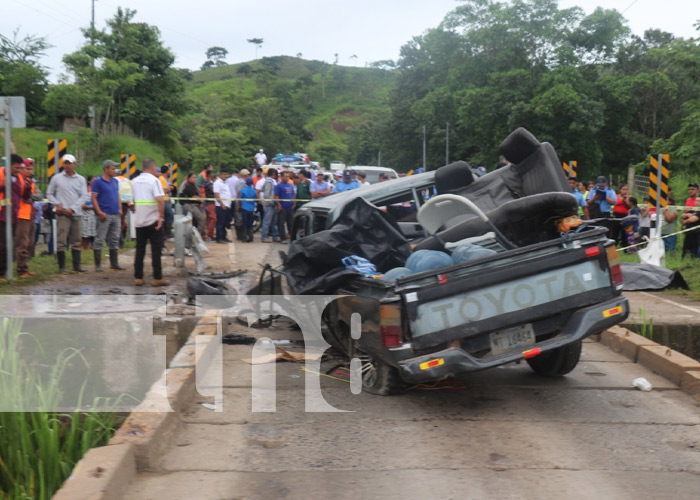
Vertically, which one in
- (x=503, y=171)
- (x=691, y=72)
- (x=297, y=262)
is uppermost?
(x=691, y=72)

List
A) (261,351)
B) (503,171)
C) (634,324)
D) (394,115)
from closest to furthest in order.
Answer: (503,171), (261,351), (634,324), (394,115)

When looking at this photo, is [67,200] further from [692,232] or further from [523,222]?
[692,232]

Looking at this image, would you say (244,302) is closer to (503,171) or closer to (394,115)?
(503,171)

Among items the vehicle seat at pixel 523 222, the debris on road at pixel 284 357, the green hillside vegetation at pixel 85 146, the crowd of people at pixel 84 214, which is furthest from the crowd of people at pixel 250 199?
the green hillside vegetation at pixel 85 146

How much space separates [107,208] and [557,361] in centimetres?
860

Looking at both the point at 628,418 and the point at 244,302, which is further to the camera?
the point at 244,302

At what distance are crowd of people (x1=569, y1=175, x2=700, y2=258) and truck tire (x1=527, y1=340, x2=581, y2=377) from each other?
746cm

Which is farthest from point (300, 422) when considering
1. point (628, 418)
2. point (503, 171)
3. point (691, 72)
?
point (691, 72)

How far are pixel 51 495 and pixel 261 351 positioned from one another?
4.06 m

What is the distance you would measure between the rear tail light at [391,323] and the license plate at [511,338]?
73cm

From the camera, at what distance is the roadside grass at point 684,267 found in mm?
12338

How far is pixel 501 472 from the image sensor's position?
4.67m

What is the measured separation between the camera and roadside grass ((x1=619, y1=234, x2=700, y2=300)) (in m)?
12.3

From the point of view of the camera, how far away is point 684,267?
14.4 meters
